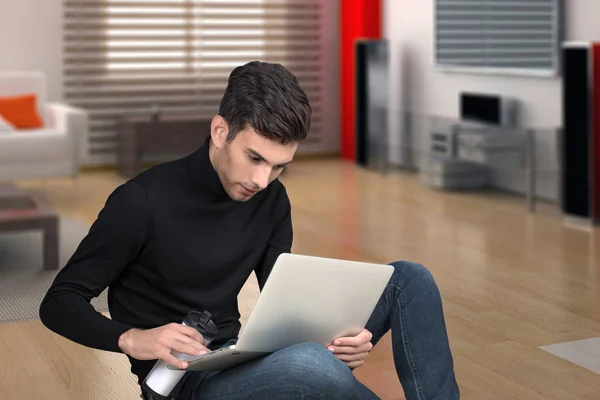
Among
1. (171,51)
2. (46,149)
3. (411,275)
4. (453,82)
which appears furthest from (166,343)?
(171,51)

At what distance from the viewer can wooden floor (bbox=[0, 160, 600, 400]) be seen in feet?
10.1

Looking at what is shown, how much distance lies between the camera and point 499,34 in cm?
665

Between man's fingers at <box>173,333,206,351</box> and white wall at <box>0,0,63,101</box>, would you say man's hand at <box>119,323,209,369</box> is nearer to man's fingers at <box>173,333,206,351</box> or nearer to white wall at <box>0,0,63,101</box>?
man's fingers at <box>173,333,206,351</box>

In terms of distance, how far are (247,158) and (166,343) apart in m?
0.38

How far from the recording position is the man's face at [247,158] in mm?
1834

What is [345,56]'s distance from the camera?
27.9ft

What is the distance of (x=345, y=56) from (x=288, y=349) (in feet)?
22.4

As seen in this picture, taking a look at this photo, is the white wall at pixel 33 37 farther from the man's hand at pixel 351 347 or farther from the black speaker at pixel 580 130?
the man's hand at pixel 351 347

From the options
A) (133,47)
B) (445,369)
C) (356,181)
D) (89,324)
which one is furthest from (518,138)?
Answer: (89,324)

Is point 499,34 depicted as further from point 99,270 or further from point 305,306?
point 99,270

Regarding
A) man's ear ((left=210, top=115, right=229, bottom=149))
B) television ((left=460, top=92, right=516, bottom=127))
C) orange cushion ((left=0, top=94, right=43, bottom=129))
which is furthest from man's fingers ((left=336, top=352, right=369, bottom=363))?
orange cushion ((left=0, top=94, right=43, bottom=129))

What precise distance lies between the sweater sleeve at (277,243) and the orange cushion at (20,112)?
5156mm

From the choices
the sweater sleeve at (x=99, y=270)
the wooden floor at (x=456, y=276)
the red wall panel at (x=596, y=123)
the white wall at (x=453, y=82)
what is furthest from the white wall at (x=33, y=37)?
the sweater sleeve at (x=99, y=270)

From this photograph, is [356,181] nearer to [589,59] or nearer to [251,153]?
[589,59]
